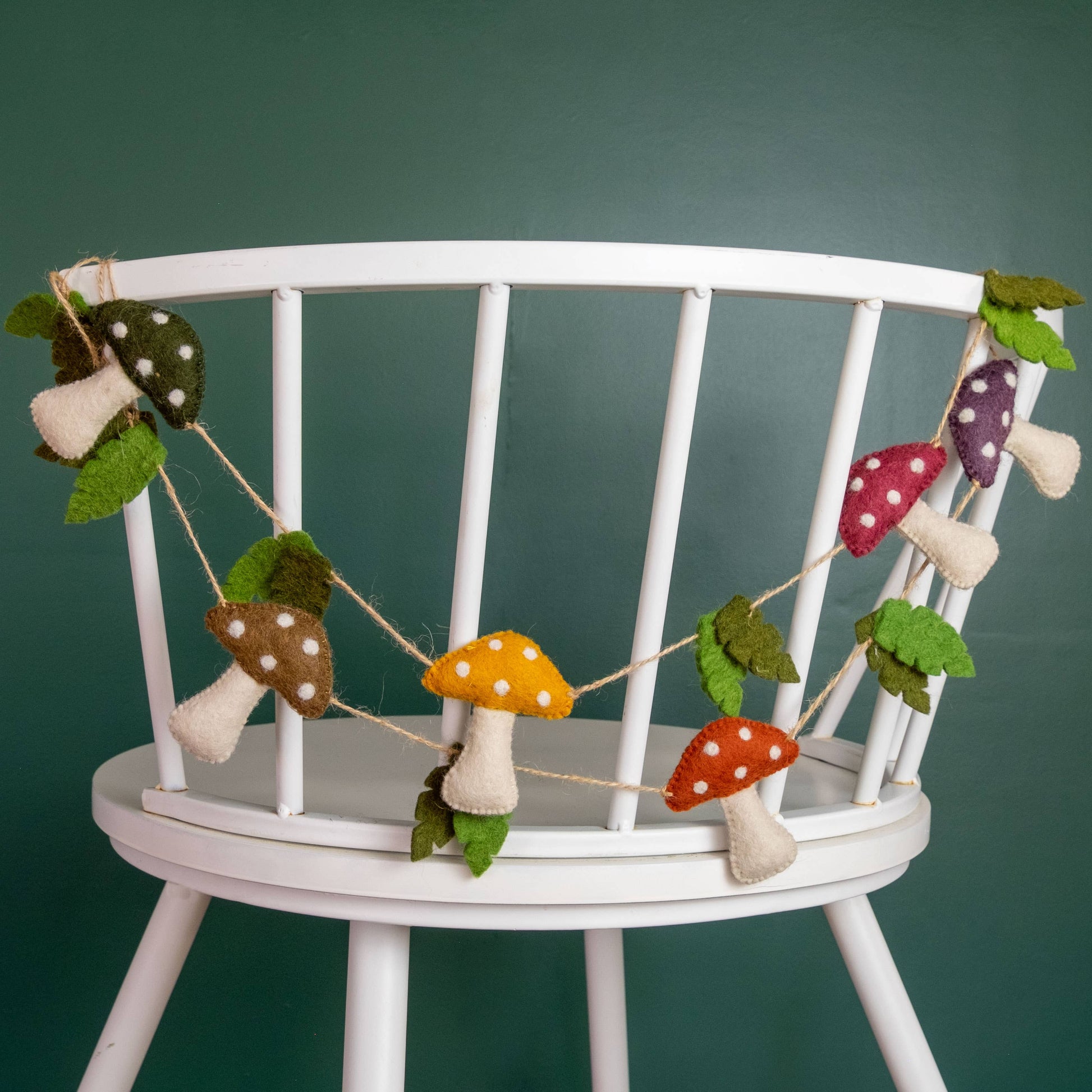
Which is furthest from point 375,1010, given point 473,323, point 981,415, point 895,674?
point 473,323

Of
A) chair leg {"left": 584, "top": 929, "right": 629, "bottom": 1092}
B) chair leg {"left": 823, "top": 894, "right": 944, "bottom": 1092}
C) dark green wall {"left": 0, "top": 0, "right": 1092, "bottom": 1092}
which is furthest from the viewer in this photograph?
dark green wall {"left": 0, "top": 0, "right": 1092, "bottom": 1092}

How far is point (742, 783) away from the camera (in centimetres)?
54

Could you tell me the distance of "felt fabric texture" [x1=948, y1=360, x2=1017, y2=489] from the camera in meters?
0.54

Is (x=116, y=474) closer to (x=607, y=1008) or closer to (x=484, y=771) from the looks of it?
(x=484, y=771)

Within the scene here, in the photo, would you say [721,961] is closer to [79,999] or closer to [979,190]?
[79,999]

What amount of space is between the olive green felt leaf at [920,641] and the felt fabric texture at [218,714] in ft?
1.02

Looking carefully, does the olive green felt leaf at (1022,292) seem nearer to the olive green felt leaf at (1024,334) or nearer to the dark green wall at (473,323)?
the olive green felt leaf at (1024,334)

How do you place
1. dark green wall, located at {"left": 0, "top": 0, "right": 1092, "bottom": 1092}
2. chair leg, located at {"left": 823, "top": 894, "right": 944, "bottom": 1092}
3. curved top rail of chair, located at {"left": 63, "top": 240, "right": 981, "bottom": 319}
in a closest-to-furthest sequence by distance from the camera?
curved top rail of chair, located at {"left": 63, "top": 240, "right": 981, "bottom": 319} < chair leg, located at {"left": 823, "top": 894, "right": 944, "bottom": 1092} < dark green wall, located at {"left": 0, "top": 0, "right": 1092, "bottom": 1092}

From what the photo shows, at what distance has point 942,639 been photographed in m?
0.56

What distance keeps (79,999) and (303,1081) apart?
282 mm

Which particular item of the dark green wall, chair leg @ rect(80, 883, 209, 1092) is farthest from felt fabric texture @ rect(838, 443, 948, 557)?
the dark green wall

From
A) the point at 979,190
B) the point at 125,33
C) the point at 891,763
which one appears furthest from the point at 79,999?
the point at 979,190

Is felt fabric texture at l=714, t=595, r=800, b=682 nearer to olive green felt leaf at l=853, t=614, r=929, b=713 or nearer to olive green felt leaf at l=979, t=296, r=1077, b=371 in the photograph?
olive green felt leaf at l=853, t=614, r=929, b=713

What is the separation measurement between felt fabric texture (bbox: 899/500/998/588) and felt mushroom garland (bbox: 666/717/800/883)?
12 cm
